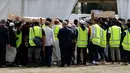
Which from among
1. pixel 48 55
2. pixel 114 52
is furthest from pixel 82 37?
pixel 114 52

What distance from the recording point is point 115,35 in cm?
1598

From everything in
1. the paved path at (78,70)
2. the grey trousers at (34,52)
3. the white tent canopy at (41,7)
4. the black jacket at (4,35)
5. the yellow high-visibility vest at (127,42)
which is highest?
the white tent canopy at (41,7)

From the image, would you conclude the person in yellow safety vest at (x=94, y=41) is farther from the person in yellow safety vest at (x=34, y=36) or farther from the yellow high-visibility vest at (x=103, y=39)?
the person in yellow safety vest at (x=34, y=36)

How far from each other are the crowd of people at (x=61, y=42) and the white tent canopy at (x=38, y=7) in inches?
66.1

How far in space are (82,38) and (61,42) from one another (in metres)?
0.92

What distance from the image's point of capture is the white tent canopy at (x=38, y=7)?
57.9 ft

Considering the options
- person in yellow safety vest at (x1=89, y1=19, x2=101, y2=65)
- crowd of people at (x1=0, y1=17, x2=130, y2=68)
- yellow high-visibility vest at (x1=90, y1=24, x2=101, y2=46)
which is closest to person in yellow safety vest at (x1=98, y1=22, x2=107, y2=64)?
crowd of people at (x1=0, y1=17, x2=130, y2=68)

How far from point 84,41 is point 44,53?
5.22 feet

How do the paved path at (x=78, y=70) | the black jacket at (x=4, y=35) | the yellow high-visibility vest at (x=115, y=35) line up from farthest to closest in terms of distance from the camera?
the yellow high-visibility vest at (x=115, y=35) → the black jacket at (x=4, y=35) → the paved path at (x=78, y=70)

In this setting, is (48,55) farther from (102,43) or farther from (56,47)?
(102,43)

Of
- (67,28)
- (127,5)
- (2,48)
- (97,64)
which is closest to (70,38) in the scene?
(67,28)

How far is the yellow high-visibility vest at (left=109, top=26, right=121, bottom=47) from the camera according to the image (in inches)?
626

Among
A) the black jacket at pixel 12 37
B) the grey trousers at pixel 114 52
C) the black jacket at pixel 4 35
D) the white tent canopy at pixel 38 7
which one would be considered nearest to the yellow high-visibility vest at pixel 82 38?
the grey trousers at pixel 114 52

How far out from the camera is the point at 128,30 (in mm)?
15836
